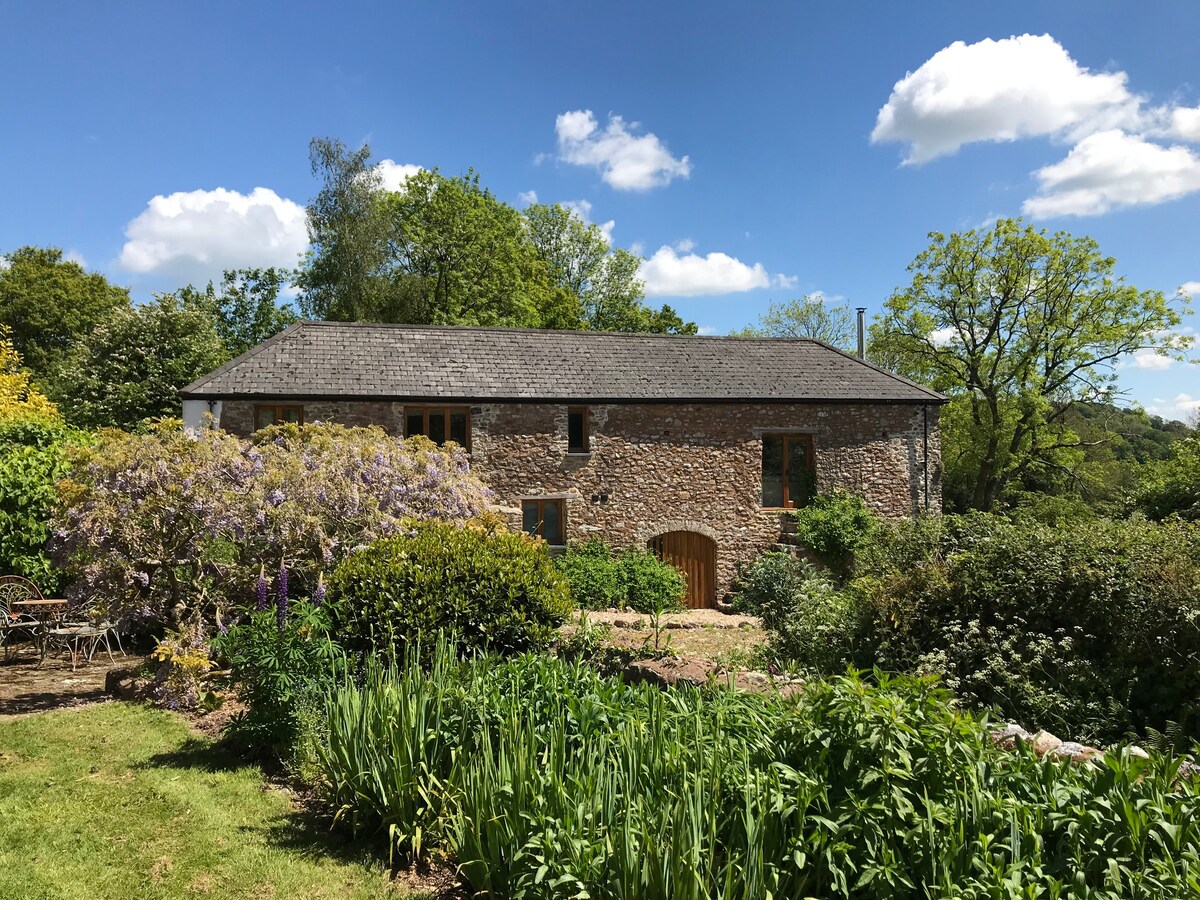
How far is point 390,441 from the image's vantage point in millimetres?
11266

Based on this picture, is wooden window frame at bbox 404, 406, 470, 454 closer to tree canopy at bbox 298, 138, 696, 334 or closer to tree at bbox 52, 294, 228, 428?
tree at bbox 52, 294, 228, 428

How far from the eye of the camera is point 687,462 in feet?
58.1

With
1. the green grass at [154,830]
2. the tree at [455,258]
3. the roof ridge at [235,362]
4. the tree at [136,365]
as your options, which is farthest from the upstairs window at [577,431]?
the tree at [455,258]

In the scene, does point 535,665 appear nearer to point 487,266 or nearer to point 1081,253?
point 1081,253

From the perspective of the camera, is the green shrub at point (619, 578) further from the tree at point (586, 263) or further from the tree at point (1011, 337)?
the tree at point (586, 263)

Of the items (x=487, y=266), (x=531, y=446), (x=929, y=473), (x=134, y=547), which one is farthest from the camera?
(x=487, y=266)

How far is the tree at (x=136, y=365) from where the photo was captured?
21.1 meters

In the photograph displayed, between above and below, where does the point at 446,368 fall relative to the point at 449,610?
above

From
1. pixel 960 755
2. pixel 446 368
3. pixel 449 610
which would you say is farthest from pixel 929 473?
pixel 960 755

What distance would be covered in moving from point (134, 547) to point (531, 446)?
31.6 feet

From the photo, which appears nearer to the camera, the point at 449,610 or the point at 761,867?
the point at 761,867

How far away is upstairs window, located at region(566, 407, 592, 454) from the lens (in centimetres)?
1720

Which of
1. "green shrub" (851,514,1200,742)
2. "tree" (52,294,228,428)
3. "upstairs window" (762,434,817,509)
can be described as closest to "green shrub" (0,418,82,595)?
"tree" (52,294,228,428)

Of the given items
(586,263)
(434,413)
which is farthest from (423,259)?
(434,413)
